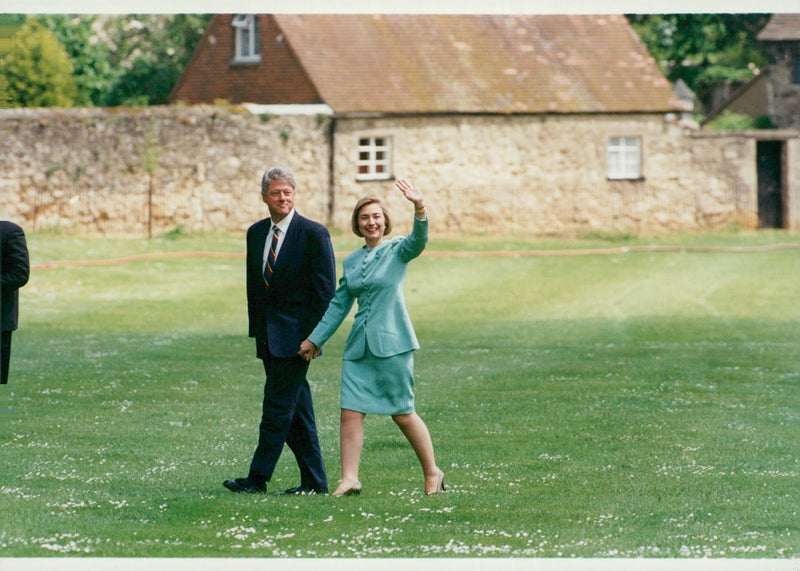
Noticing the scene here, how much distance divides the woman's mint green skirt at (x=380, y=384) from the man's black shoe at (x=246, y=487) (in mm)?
780

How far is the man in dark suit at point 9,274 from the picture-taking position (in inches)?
368

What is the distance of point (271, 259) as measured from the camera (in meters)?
8.86

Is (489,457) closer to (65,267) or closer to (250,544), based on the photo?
(250,544)

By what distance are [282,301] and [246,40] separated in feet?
108

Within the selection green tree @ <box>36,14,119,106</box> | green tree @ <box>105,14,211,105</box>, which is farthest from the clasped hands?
green tree @ <box>36,14,119,106</box>

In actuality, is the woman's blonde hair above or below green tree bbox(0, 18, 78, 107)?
below

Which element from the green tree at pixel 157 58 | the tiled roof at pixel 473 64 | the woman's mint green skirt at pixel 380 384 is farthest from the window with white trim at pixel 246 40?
the woman's mint green skirt at pixel 380 384

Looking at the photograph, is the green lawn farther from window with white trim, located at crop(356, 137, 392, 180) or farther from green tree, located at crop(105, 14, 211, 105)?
green tree, located at crop(105, 14, 211, 105)

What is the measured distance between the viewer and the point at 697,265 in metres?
31.1

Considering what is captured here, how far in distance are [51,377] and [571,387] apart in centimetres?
517

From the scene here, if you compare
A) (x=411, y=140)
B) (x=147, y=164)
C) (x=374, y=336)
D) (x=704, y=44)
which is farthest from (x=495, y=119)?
(x=374, y=336)

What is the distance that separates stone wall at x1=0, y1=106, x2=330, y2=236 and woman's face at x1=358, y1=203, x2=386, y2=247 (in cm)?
2688

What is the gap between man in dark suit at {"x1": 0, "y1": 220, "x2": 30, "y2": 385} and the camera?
934 cm
